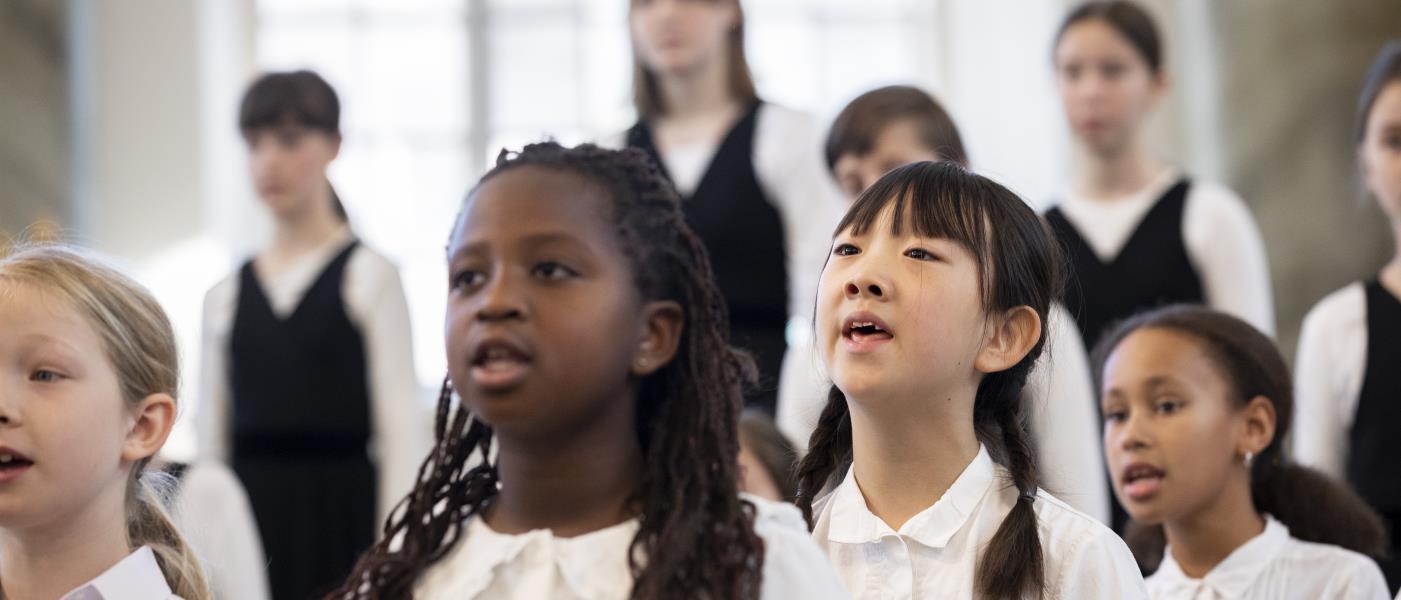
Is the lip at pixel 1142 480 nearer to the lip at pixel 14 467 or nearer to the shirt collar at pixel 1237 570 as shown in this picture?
the shirt collar at pixel 1237 570

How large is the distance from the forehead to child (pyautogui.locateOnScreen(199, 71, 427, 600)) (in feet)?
6.79

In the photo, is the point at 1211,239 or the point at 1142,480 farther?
the point at 1211,239

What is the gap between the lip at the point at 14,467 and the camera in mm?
1892

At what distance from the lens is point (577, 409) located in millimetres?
1576

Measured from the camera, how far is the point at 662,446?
64.7 inches

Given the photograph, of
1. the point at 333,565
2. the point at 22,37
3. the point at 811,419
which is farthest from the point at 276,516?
the point at 22,37

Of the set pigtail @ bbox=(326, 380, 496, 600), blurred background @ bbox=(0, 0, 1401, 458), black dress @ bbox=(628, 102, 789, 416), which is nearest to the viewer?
pigtail @ bbox=(326, 380, 496, 600)

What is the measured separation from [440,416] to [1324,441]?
1814 millimetres

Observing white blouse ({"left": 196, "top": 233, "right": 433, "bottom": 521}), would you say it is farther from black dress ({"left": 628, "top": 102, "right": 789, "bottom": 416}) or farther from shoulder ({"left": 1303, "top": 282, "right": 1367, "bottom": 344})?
shoulder ({"left": 1303, "top": 282, "right": 1367, "bottom": 344})

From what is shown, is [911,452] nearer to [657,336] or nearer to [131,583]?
[657,336]

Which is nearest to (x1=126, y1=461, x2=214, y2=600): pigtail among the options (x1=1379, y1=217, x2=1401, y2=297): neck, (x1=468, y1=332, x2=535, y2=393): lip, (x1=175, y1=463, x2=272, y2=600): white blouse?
(x1=468, y1=332, x2=535, y2=393): lip

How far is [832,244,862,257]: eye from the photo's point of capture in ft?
6.42

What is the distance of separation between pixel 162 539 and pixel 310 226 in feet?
5.73

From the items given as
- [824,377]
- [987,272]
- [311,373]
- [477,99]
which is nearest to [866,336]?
[987,272]
